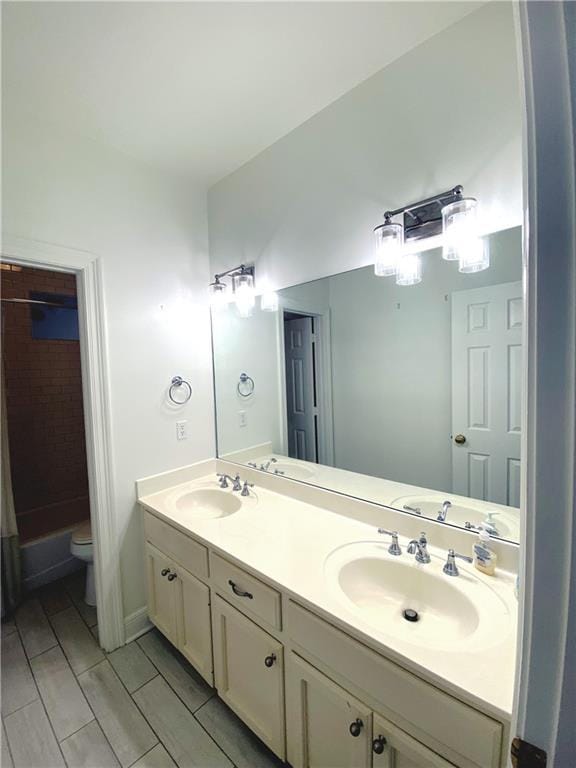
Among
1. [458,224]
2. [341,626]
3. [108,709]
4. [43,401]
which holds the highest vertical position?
[458,224]

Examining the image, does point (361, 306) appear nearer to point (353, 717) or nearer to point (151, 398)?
point (151, 398)

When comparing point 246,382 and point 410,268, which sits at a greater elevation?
point 410,268

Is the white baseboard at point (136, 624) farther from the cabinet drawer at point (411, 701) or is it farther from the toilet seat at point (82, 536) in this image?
the cabinet drawer at point (411, 701)

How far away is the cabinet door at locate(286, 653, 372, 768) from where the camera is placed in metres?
0.88

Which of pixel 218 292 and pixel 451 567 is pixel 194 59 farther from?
pixel 451 567

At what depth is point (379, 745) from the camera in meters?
0.83

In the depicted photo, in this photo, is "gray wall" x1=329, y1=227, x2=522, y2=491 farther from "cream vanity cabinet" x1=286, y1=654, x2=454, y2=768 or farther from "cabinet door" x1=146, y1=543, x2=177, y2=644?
"cabinet door" x1=146, y1=543, x2=177, y2=644

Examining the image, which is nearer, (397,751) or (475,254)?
(397,751)

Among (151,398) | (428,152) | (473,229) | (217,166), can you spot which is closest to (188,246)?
(217,166)

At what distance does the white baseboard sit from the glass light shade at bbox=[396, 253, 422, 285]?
7.31 ft

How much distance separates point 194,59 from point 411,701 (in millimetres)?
2170

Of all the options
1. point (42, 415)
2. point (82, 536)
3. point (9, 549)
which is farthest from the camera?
point (42, 415)

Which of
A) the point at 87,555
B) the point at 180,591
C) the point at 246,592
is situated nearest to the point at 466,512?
the point at 246,592

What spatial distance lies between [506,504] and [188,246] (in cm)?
210
